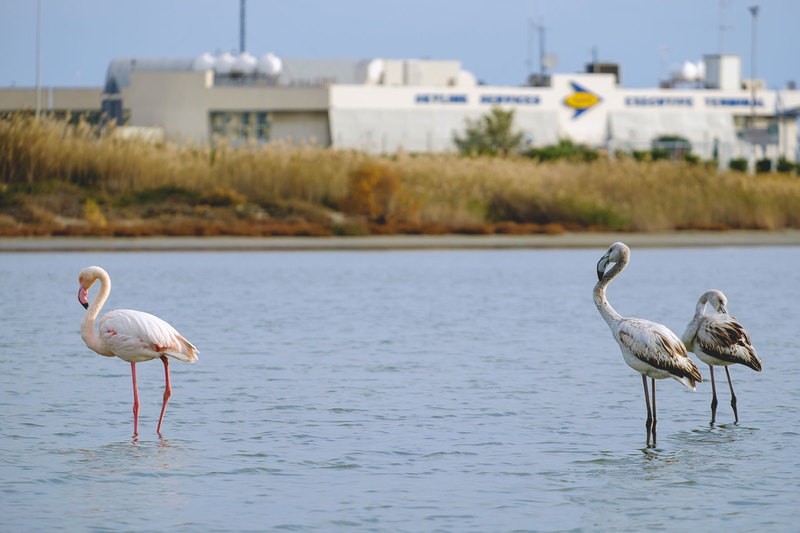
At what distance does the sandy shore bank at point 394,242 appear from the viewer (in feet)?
102

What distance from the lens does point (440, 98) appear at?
89750 millimetres

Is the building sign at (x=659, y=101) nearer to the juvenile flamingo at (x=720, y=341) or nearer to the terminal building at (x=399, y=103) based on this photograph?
the terminal building at (x=399, y=103)

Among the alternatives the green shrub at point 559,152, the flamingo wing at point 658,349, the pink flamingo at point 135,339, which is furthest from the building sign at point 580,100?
the flamingo wing at point 658,349

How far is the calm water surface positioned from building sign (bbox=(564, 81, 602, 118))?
7244 centimetres

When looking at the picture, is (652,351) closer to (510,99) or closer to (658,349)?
(658,349)

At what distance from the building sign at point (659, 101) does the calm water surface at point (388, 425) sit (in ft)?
245


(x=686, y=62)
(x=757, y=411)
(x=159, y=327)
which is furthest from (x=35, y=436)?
(x=686, y=62)

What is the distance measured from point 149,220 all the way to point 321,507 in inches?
1071

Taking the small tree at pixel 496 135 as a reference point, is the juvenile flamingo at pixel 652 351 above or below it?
below

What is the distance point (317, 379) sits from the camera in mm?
13898

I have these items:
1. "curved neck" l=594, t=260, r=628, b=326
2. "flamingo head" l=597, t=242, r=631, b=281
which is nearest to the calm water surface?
"curved neck" l=594, t=260, r=628, b=326

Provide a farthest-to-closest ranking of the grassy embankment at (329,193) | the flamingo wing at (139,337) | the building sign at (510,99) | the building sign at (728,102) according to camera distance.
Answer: the building sign at (728,102)
the building sign at (510,99)
the grassy embankment at (329,193)
the flamingo wing at (139,337)

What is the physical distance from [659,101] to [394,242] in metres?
65.9

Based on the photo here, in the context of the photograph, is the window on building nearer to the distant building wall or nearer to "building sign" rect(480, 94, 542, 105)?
the distant building wall
